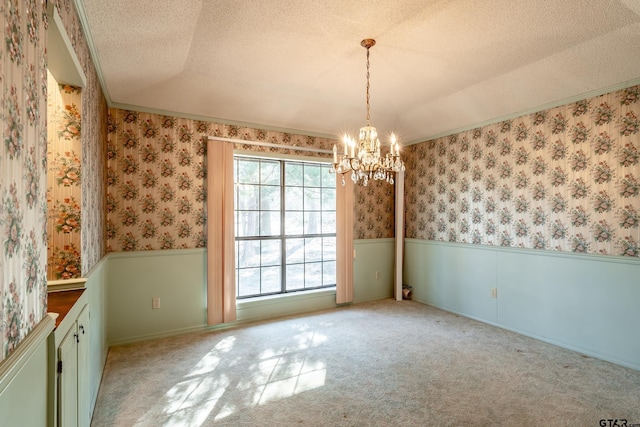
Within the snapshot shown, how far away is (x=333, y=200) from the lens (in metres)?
5.08

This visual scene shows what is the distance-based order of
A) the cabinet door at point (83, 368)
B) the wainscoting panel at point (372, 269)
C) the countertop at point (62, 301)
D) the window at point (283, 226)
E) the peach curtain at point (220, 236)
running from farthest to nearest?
1. the wainscoting panel at point (372, 269)
2. the window at point (283, 226)
3. the peach curtain at point (220, 236)
4. the cabinet door at point (83, 368)
5. the countertop at point (62, 301)

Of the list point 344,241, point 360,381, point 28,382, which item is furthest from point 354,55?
point 28,382

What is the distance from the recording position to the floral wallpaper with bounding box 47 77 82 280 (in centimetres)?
189

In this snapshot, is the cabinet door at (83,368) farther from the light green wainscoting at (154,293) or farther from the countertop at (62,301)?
Answer: the light green wainscoting at (154,293)

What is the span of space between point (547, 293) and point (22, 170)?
4.40 m

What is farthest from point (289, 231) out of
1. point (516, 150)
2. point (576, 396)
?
point (576, 396)

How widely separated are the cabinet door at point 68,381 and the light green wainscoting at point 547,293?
13.6 ft

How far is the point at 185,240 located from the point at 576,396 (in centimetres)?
392

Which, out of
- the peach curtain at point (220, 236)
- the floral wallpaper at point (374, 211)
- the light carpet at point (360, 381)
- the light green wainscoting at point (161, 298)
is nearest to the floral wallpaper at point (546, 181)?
the floral wallpaper at point (374, 211)

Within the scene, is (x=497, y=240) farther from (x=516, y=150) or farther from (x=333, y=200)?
(x=333, y=200)

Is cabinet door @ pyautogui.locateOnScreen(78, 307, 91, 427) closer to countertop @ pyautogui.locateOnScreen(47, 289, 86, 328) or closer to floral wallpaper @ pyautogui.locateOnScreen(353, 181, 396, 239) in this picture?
countertop @ pyautogui.locateOnScreen(47, 289, 86, 328)

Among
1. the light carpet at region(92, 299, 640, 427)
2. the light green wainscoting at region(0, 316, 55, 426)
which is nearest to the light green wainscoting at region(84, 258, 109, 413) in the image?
the light carpet at region(92, 299, 640, 427)

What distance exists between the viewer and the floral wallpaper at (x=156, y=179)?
11.6 ft

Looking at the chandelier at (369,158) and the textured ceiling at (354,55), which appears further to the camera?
the chandelier at (369,158)
